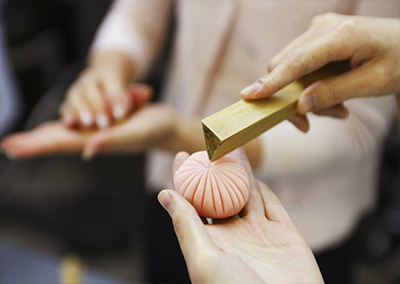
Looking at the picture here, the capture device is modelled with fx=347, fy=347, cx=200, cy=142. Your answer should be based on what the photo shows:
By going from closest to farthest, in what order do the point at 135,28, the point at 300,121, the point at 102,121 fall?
the point at 300,121, the point at 102,121, the point at 135,28

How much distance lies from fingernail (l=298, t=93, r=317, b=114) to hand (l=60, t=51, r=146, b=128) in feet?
1.34

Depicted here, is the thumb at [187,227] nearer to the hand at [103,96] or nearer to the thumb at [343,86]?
the thumb at [343,86]

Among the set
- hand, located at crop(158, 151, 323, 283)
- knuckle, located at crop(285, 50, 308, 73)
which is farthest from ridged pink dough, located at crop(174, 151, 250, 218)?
knuckle, located at crop(285, 50, 308, 73)

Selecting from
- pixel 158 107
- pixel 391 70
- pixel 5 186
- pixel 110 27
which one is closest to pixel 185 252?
pixel 391 70

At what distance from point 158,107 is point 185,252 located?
1.42 ft

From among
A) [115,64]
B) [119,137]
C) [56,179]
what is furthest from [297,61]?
[56,179]

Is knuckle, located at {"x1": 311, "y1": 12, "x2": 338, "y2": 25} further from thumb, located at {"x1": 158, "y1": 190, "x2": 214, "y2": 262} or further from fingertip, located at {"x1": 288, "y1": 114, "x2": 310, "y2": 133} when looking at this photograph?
thumb, located at {"x1": 158, "y1": 190, "x2": 214, "y2": 262}

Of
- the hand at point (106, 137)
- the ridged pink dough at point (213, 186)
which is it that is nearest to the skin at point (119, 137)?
the hand at point (106, 137)

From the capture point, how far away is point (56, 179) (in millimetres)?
1409

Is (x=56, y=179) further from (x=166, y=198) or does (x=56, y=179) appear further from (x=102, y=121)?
(x=166, y=198)

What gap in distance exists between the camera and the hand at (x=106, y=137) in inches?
26.1

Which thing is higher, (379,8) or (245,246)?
(379,8)

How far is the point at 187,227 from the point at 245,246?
68 millimetres

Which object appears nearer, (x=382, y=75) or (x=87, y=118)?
(x=382, y=75)
